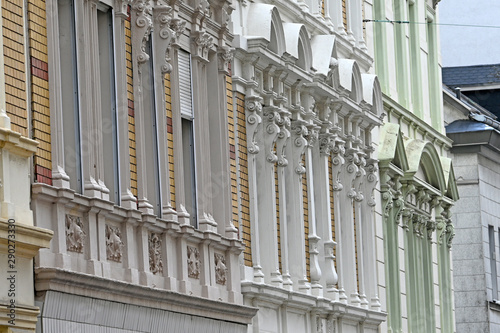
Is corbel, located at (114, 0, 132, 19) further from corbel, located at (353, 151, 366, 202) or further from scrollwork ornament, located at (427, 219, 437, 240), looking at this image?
scrollwork ornament, located at (427, 219, 437, 240)

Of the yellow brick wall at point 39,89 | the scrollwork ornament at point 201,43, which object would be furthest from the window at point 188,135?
the yellow brick wall at point 39,89

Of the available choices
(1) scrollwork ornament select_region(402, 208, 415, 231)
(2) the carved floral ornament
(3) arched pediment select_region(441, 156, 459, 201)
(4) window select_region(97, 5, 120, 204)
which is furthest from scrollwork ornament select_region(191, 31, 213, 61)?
(3) arched pediment select_region(441, 156, 459, 201)

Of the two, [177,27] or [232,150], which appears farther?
[232,150]

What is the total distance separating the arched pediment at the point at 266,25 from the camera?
2611 centimetres

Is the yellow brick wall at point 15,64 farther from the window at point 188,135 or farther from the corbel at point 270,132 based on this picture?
the corbel at point 270,132

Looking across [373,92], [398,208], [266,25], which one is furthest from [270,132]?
[398,208]

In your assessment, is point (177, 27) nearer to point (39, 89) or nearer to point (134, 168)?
point (134, 168)

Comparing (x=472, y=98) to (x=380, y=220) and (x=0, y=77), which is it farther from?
(x=0, y=77)

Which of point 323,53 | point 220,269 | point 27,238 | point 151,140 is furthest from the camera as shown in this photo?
point 323,53

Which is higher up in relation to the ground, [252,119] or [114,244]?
[252,119]

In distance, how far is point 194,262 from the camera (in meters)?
23.0

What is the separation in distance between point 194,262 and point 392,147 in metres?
11.6

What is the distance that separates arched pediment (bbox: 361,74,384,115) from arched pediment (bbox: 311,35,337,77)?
7.67 ft

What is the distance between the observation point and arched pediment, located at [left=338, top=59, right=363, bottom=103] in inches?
1197
